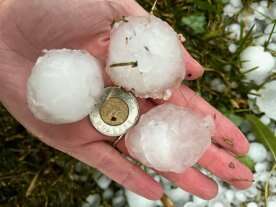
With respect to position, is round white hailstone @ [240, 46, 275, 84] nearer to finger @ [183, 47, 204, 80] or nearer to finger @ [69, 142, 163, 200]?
finger @ [183, 47, 204, 80]

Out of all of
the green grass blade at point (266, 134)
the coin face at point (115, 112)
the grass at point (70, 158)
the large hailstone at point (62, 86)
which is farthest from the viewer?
the grass at point (70, 158)

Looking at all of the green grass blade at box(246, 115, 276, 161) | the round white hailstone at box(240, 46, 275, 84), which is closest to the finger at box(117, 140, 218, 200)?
the green grass blade at box(246, 115, 276, 161)

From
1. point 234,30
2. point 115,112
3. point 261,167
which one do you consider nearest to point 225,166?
point 261,167

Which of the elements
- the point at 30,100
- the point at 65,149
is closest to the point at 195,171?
the point at 65,149

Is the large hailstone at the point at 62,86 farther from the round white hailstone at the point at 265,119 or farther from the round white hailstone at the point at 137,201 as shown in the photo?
the round white hailstone at the point at 265,119

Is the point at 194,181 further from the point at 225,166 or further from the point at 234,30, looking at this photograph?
the point at 234,30

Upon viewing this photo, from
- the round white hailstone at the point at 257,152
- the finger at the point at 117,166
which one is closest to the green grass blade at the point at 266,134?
the round white hailstone at the point at 257,152
